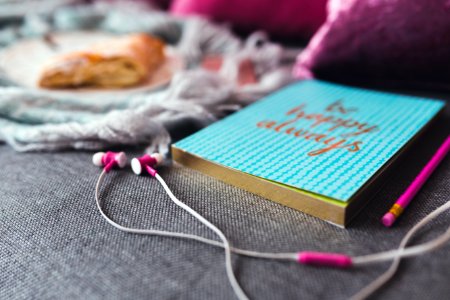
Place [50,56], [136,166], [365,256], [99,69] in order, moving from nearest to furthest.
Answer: [365,256] < [136,166] < [99,69] < [50,56]

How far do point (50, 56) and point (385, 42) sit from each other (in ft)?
2.19

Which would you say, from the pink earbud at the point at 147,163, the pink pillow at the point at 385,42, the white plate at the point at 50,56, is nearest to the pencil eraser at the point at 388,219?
the pink earbud at the point at 147,163

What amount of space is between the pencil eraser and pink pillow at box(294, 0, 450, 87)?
1.24 ft

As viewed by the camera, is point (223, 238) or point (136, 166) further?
point (136, 166)

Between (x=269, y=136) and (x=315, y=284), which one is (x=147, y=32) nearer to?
(x=269, y=136)

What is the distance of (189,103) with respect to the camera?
26.5 inches

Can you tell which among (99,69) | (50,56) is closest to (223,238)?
(99,69)

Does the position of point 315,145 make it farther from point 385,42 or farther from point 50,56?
point 50,56

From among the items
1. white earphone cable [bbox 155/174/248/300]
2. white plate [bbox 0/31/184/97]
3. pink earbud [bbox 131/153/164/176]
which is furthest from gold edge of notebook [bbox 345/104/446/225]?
white plate [bbox 0/31/184/97]

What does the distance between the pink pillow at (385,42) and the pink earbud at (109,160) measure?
41 cm

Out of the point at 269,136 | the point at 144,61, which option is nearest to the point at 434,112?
the point at 269,136

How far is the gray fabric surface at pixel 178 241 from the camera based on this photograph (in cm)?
38

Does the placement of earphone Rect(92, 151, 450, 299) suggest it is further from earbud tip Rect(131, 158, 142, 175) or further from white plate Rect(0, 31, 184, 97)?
white plate Rect(0, 31, 184, 97)

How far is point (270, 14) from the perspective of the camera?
984mm
